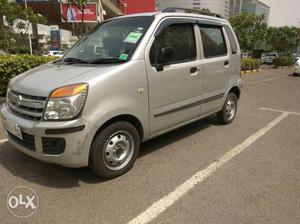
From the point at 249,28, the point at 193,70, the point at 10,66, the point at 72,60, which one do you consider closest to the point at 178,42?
the point at 193,70

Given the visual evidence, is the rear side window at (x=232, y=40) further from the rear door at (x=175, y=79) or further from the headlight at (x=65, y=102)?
the headlight at (x=65, y=102)

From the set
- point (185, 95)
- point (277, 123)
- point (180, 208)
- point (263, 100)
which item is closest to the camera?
point (180, 208)

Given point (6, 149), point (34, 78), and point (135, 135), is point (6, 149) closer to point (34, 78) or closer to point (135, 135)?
point (34, 78)

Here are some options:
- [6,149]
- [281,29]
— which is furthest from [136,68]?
[281,29]

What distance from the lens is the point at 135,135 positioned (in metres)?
3.34

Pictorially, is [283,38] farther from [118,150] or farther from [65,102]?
[65,102]

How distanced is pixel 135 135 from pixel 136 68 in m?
0.82

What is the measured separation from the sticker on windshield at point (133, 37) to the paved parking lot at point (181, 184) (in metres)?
1.61

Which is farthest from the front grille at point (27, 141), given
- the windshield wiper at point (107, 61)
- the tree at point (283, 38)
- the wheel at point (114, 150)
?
the tree at point (283, 38)

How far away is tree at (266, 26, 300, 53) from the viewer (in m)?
36.2

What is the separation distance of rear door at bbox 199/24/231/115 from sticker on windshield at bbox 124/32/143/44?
1246mm

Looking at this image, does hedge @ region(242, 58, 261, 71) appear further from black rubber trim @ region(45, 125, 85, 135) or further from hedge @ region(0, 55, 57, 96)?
black rubber trim @ region(45, 125, 85, 135)

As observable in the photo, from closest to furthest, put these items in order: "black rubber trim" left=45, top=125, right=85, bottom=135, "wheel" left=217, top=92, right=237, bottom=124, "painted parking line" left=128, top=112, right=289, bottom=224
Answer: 1. "painted parking line" left=128, top=112, right=289, bottom=224
2. "black rubber trim" left=45, top=125, right=85, bottom=135
3. "wheel" left=217, top=92, right=237, bottom=124

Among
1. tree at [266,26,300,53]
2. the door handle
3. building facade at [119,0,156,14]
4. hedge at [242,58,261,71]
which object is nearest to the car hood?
the door handle
